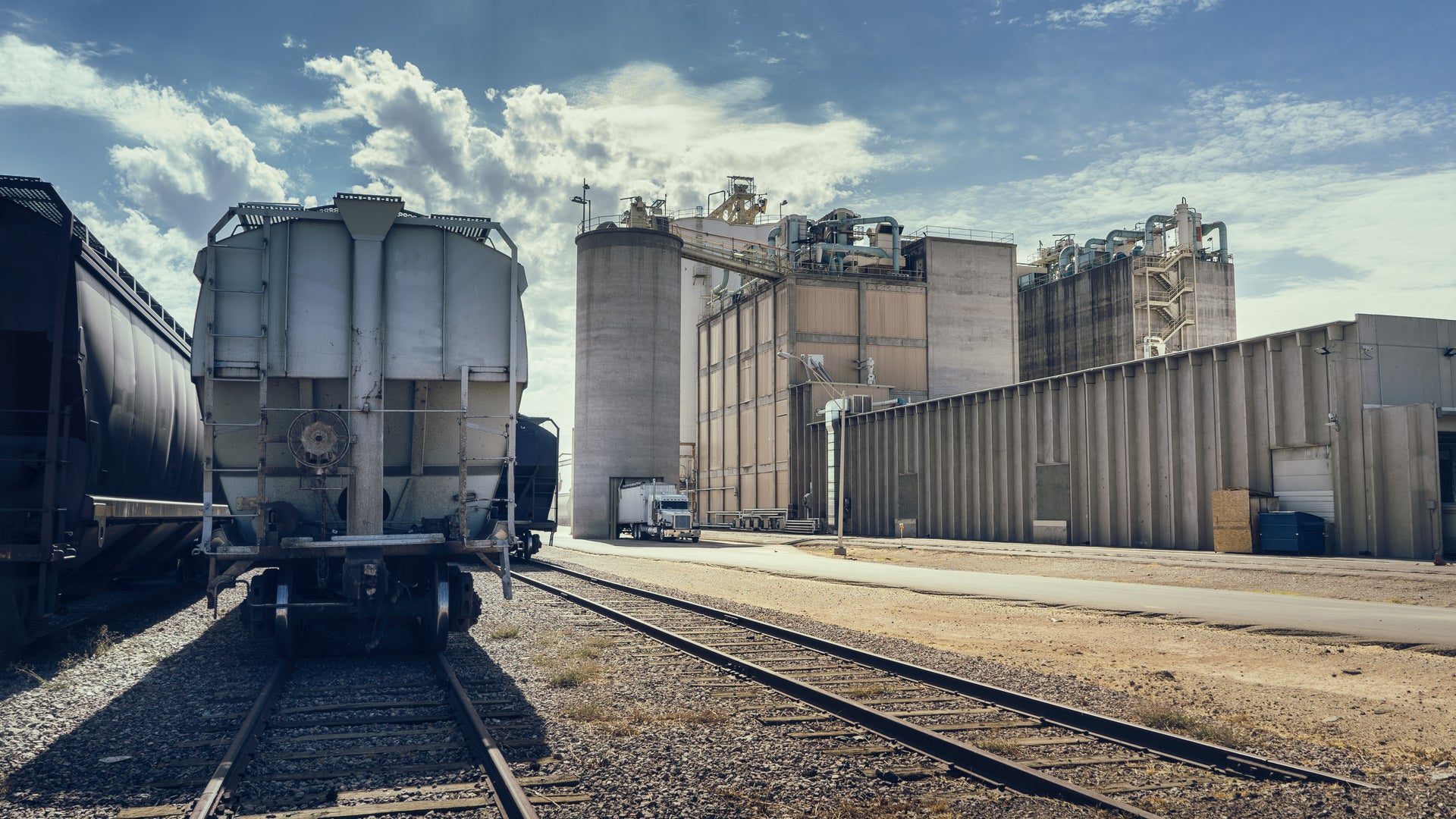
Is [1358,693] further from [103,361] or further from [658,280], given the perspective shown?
Result: [658,280]

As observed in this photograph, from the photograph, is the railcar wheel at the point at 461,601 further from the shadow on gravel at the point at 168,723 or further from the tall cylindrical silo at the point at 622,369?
the tall cylindrical silo at the point at 622,369

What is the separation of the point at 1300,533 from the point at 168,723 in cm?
2962

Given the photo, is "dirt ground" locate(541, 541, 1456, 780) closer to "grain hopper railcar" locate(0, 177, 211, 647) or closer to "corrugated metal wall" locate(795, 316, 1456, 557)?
"corrugated metal wall" locate(795, 316, 1456, 557)

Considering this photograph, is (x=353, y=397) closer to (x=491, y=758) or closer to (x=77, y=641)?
(x=491, y=758)

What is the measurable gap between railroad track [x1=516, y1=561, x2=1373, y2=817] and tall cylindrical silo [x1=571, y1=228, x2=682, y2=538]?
44218 mm

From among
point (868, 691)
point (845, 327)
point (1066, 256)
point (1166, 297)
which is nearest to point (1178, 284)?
point (1166, 297)

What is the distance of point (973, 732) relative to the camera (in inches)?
316

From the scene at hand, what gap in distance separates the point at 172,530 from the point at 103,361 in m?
4.91

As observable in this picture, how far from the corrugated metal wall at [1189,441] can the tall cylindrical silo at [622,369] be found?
561 inches

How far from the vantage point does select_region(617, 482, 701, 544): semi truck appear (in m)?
49.2

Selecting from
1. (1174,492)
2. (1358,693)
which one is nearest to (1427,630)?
(1358,693)

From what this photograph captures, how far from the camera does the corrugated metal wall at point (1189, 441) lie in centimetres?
2845

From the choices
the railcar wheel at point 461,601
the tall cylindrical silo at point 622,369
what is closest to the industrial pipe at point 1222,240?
the tall cylindrical silo at point 622,369

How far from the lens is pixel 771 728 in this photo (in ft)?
26.7
